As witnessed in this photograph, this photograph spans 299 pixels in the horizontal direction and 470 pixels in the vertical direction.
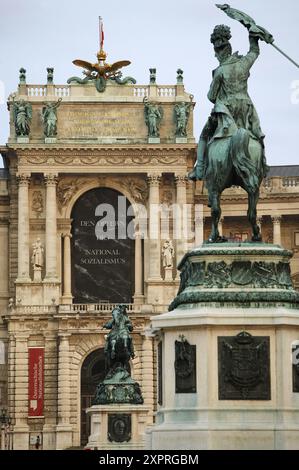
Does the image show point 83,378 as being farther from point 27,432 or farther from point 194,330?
point 194,330

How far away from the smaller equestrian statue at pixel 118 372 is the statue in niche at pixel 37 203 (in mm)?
30596

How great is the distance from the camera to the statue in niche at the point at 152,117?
269ft

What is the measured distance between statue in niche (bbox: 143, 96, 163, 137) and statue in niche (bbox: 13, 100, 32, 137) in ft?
19.9

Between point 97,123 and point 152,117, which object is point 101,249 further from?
point 152,117

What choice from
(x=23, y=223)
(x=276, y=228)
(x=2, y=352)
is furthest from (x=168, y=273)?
(x=2, y=352)

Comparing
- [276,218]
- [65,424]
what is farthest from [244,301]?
[276,218]

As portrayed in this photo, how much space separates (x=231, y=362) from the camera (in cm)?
2502

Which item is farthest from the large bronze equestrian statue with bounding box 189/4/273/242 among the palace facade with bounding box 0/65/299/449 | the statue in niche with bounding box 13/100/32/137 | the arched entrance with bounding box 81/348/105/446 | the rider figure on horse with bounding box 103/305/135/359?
the statue in niche with bounding box 13/100/32/137

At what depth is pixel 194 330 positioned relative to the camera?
987 inches

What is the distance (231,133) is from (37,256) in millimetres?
55873

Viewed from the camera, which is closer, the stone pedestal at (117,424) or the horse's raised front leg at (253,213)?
the horse's raised front leg at (253,213)

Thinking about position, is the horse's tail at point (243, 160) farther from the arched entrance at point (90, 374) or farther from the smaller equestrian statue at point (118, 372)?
the arched entrance at point (90, 374)

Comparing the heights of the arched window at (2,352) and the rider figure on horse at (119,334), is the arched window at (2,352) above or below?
above

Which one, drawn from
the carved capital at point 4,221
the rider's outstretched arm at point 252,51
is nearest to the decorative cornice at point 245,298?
the rider's outstretched arm at point 252,51
